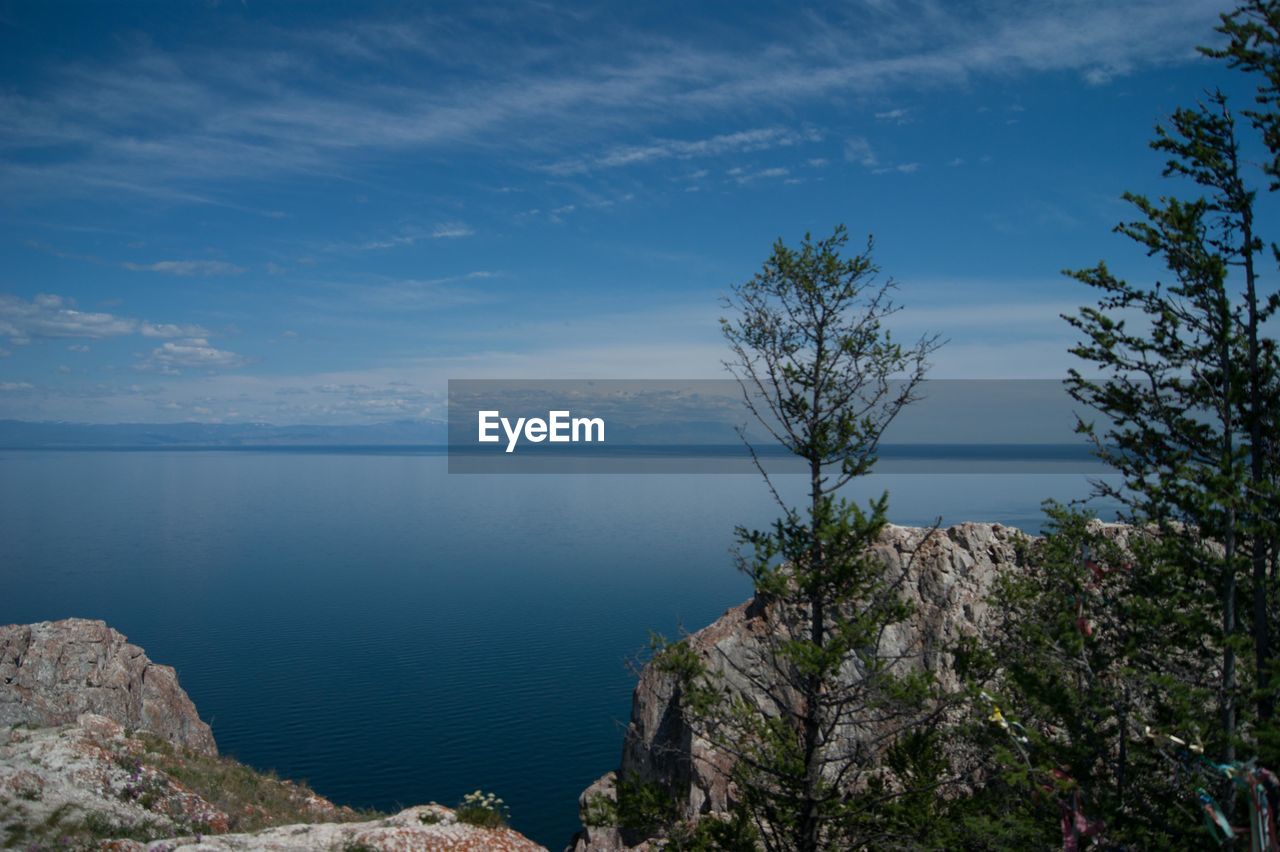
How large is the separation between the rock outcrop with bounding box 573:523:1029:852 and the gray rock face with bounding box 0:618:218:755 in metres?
16.8

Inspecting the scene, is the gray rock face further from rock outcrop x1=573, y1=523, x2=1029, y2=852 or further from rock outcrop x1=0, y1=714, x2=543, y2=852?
rock outcrop x1=573, y1=523, x2=1029, y2=852

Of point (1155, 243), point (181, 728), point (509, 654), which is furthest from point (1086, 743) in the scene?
point (509, 654)

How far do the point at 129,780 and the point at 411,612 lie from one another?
41.1 m

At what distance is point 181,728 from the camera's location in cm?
3247

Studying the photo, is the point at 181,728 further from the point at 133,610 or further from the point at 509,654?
the point at 133,610

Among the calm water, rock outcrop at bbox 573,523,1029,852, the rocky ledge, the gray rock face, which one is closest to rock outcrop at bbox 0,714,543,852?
the rocky ledge

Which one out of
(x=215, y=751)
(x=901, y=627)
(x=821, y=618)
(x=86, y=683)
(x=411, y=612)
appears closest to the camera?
(x=821, y=618)

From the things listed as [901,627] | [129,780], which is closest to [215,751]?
[129,780]

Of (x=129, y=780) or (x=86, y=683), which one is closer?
(x=129, y=780)

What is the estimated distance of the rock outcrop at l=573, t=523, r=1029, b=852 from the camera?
25.4 metres

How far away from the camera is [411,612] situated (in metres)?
61.8

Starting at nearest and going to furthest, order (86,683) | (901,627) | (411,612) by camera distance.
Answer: (901,627) < (86,683) < (411,612)

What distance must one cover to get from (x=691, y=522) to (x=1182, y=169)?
91346 mm

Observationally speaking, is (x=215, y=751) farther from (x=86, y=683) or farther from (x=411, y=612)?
(x=411, y=612)
